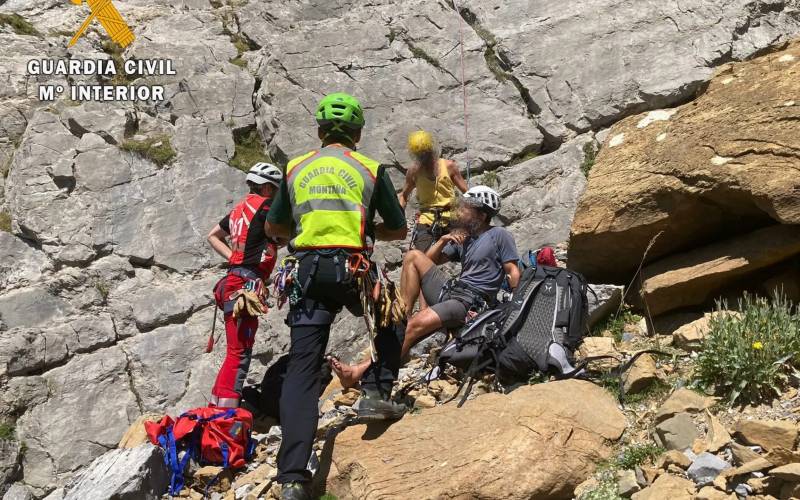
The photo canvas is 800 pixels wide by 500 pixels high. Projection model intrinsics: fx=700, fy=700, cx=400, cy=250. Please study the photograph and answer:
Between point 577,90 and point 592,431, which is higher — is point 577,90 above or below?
above

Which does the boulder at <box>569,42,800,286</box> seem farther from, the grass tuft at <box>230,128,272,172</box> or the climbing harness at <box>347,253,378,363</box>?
the grass tuft at <box>230,128,272,172</box>

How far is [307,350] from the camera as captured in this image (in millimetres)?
4547

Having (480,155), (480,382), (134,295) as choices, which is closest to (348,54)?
(480,155)

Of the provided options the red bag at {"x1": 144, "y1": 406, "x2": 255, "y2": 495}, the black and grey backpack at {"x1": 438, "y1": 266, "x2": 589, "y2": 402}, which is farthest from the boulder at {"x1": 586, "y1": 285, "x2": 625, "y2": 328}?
the red bag at {"x1": 144, "y1": 406, "x2": 255, "y2": 495}

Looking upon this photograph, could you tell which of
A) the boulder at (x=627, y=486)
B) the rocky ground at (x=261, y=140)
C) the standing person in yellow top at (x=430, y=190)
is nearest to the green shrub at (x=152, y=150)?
the rocky ground at (x=261, y=140)

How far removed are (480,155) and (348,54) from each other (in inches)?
117

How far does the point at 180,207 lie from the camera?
33.6ft

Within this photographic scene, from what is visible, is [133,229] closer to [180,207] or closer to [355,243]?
[180,207]

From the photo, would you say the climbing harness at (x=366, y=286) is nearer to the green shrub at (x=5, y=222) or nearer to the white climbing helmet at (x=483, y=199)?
the white climbing helmet at (x=483, y=199)

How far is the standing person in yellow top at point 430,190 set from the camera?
8445 mm

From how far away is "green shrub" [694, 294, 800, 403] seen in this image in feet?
15.5

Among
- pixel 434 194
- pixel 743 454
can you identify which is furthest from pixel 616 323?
pixel 743 454

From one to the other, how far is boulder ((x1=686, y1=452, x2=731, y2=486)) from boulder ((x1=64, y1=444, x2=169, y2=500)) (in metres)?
3.58

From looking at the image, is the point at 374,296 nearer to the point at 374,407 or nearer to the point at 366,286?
the point at 366,286
